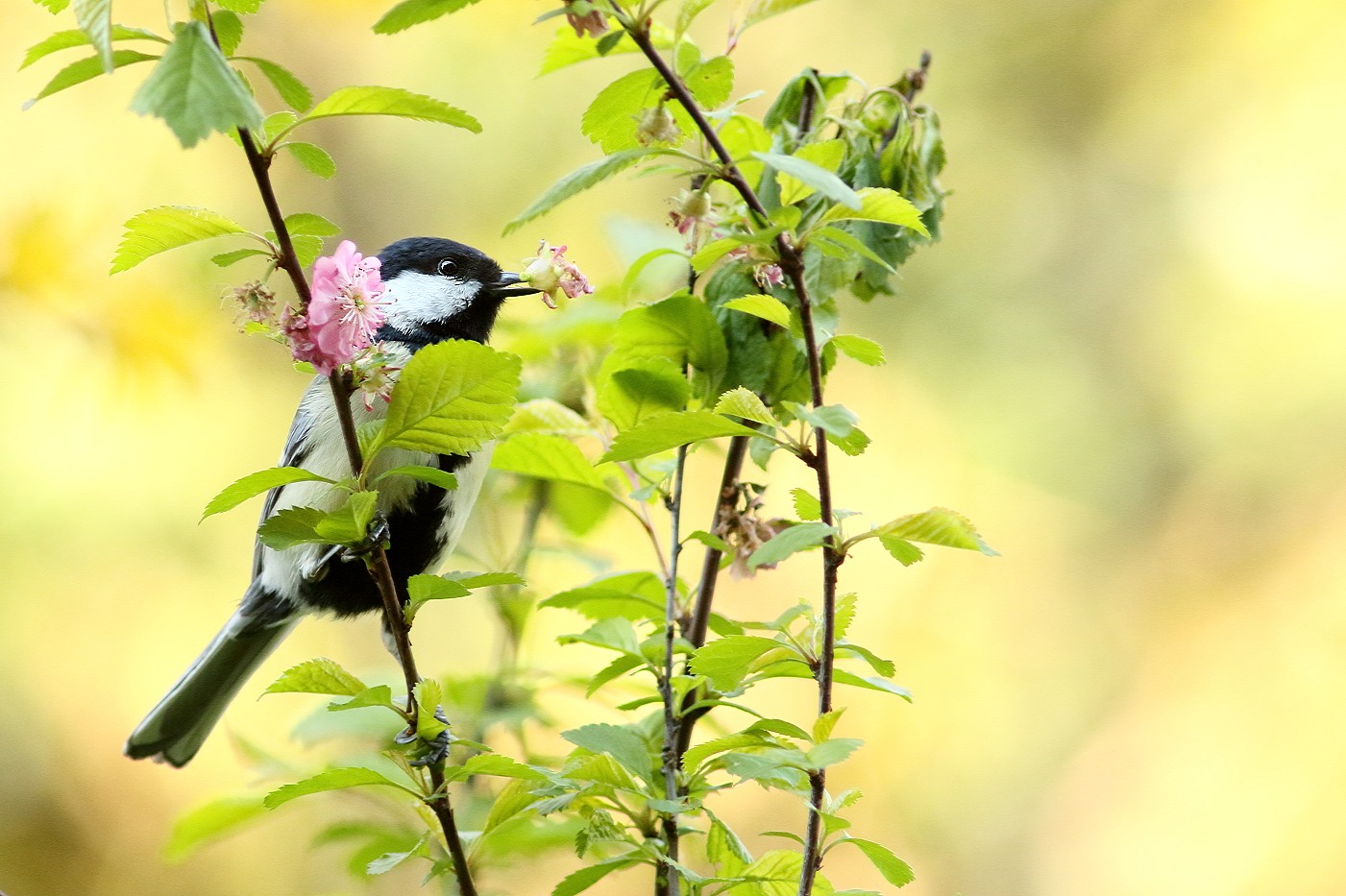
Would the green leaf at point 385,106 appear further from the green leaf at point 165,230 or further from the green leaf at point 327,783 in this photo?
the green leaf at point 327,783

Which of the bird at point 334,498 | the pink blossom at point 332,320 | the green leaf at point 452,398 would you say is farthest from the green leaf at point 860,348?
the bird at point 334,498

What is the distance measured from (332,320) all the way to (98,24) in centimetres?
26

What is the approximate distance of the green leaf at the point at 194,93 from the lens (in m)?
0.74

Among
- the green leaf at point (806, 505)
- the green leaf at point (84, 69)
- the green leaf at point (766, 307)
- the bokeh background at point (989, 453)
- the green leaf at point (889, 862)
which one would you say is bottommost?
the green leaf at point (889, 862)

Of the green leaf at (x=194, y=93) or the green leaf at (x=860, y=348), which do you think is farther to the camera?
the green leaf at (x=860, y=348)

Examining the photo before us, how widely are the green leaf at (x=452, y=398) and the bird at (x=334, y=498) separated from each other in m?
0.74

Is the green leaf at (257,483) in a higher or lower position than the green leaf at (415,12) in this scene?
lower

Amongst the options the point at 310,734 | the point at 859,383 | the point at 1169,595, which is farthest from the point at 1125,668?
the point at 310,734

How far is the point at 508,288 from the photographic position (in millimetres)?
2178

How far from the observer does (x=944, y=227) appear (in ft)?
14.0

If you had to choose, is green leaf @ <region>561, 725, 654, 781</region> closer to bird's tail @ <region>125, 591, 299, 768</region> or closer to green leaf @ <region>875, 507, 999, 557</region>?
green leaf @ <region>875, 507, 999, 557</region>

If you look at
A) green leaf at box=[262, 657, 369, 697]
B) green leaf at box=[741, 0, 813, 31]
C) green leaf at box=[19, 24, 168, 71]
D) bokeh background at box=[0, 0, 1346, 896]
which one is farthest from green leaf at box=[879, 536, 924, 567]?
bokeh background at box=[0, 0, 1346, 896]

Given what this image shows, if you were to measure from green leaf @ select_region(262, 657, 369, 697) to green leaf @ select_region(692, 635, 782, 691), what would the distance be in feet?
0.92

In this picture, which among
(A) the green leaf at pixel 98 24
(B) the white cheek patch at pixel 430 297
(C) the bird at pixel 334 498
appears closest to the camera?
(A) the green leaf at pixel 98 24
